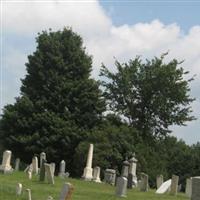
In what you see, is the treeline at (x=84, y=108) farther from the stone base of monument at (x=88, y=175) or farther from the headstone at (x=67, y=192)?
the headstone at (x=67, y=192)

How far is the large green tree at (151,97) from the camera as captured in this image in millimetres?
55594

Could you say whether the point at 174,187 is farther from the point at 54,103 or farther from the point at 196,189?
the point at 54,103

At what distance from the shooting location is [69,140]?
50125 mm

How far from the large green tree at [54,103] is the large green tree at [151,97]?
2.90 meters

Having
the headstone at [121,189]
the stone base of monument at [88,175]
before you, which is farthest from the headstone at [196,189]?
the stone base of monument at [88,175]

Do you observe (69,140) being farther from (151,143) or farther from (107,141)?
(151,143)

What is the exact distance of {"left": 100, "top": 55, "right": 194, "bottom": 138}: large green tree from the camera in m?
55.6

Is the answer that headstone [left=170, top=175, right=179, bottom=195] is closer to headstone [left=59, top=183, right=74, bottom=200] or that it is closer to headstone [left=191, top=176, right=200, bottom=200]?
headstone [left=59, top=183, right=74, bottom=200]

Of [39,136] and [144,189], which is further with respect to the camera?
[39,136]

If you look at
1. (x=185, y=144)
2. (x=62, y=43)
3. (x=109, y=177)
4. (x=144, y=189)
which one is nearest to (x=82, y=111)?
(x=62, y=43)

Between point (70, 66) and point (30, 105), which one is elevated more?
point (70, 66)

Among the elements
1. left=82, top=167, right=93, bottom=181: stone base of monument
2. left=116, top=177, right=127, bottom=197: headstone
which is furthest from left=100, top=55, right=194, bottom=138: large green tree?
left=116, top=177, right=127, bottom=197: headstone

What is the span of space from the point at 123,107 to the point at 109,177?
2438 cm

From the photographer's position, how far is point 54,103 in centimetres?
5269
